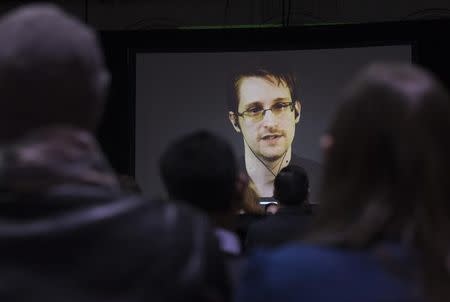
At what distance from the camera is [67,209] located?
0.96 meters

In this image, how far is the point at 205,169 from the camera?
1.46 m

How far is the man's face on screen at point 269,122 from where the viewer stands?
6.79m

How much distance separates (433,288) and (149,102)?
645cm

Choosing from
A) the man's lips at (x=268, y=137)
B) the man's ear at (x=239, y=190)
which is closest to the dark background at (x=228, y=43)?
the man's lips at (x=268, y=137)

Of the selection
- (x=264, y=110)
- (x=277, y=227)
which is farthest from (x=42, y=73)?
(x=264, y=110)

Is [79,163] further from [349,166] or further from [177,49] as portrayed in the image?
[177,49]

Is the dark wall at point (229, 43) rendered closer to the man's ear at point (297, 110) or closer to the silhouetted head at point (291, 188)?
the man's ear at point (297, 110)

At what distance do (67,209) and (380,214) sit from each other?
436 mm

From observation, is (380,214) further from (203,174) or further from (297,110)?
(297,110)

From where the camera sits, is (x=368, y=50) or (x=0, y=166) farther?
(x=368, y=50)

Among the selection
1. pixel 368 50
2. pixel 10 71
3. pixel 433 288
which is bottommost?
pixel 433 288

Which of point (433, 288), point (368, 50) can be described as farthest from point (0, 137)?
point (368, 50)

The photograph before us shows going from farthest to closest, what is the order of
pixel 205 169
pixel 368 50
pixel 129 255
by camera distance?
pixel 368 50 < pixel 205 169 < pixel 129 255

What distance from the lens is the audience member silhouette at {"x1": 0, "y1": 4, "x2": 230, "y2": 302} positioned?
0.95 m
